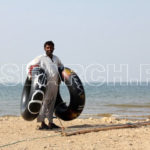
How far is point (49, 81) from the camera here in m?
7.25

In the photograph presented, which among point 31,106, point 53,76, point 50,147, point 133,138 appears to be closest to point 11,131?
point 31,106

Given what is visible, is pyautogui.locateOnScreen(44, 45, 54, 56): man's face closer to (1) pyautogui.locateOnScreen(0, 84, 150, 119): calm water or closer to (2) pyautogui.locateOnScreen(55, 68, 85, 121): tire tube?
(2) pyautogui.locateOnScreen(55, 68, 85, 121): tire tube

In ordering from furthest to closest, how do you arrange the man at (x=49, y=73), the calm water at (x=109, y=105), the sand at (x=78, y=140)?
the calm water at (x=109, y=105) < the man at (x=49, y=73) < the sand at (x=78, y=140)

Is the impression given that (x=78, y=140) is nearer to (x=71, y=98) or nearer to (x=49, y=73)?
(x=71, y=98)

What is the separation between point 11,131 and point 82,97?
1.76m

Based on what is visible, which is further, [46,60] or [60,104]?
[60,104]

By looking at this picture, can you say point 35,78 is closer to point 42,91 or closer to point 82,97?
point 42,91

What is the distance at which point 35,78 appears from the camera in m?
6.98

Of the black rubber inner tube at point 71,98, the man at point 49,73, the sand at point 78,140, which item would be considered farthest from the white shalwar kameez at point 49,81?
the sand at point 78,140

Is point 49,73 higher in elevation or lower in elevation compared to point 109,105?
higher

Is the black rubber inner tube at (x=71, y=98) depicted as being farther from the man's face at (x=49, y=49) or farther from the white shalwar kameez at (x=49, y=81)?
the man's face at (x=49, y=49)

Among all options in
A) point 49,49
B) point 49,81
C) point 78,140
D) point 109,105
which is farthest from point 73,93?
point 109,105

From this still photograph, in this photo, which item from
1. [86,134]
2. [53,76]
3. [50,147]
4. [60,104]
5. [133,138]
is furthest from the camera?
[60,104]

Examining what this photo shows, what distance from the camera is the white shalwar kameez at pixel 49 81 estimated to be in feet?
23.8
